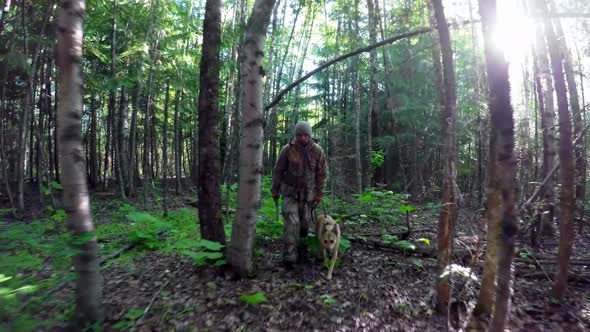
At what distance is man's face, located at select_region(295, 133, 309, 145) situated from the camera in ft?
17.9

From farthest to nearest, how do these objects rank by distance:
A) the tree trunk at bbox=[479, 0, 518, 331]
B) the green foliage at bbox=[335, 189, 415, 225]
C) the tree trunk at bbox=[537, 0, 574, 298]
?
the green foliage at bbox=[335, 189, 415, 225]
the tree trunk at bbox=[537, 0, 574, 298]
the tree trunk at bbox=[479, 0, 518, 331]

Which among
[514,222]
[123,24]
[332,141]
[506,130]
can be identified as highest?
[123,24]

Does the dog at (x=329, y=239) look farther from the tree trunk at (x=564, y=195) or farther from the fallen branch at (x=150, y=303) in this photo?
the tree trunk at (x=564, y=195)

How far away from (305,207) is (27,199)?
14.1 meters

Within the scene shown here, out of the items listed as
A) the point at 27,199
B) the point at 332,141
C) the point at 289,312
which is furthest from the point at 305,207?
the point at 27,199

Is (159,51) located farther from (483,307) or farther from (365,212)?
(483,307)

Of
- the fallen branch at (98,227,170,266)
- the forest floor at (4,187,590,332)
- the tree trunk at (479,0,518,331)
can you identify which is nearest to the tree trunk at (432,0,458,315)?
the forest floor at (4,187,590,332)

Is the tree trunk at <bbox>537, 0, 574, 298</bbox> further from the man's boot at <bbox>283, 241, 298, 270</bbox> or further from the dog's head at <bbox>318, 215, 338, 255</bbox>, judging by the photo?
the man's boot at <bbox>283, 241, 298, 270</bbox>

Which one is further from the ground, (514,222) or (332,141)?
(332,141)

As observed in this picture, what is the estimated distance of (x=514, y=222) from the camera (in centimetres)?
232

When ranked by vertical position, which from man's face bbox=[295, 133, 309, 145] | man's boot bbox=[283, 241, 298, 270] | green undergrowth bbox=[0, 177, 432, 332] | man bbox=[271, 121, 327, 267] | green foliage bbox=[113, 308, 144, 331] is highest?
man's face bbox=[295, 133, 309, 145]

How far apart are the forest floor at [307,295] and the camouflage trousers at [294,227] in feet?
0.68

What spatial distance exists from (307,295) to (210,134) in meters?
2.64

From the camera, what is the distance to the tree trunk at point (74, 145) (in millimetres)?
2887
